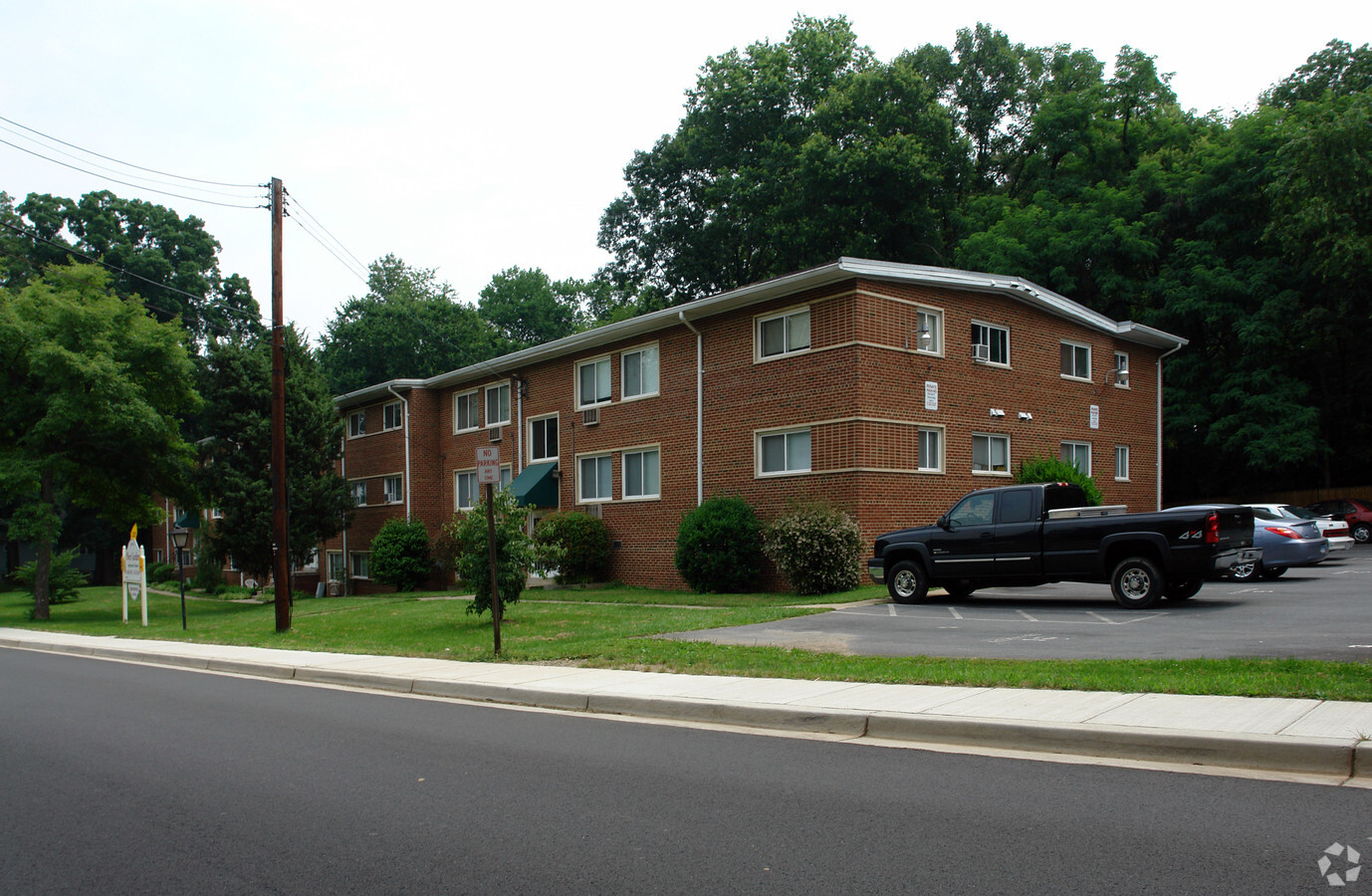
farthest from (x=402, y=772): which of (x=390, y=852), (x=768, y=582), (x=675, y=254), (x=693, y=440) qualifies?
(x=675, y=254)

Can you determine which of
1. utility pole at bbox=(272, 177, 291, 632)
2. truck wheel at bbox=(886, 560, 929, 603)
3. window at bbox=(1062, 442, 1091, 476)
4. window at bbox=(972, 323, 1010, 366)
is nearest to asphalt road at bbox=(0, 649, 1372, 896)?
truck wheel at bbox=(886, 560, 929, 603)

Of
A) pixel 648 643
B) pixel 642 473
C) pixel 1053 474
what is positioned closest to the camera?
pixel 648 643

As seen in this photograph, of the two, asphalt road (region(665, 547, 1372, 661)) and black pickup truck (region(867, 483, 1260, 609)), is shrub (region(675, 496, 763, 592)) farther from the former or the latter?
asphalt road (region(665, 547, 1372, 661))

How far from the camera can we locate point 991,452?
2408 cm

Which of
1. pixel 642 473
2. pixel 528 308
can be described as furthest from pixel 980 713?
pixel 528 308

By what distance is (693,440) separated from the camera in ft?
82.7

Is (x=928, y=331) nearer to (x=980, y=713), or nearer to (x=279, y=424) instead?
(x=279, y=424)

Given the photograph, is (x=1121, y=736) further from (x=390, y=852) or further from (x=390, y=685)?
(x=390, y=685)

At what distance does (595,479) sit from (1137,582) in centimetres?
1639

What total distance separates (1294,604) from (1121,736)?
1022 centimetres

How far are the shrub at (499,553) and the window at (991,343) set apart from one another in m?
12.1

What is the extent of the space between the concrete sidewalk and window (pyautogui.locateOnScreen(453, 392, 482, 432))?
900 inches

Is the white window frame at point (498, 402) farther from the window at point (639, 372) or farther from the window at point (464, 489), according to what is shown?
the window at point (639, 372)

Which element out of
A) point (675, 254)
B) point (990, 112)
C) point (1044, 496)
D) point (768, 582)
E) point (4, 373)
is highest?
point (990, 112)
